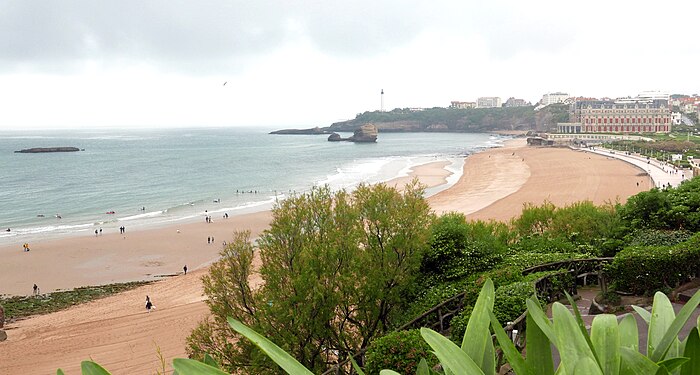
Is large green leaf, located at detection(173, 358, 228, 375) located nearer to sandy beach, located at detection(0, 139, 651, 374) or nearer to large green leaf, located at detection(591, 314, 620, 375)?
large green leaf, located at detection(591, 314, 620, 375)

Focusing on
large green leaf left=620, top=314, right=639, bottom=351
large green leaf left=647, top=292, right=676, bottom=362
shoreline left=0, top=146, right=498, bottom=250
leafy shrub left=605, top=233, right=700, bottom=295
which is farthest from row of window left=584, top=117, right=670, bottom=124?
large green leaf left=620, top=314, right=639, bottom=351

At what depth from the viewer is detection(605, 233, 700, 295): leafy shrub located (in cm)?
1136

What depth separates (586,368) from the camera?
174 cm

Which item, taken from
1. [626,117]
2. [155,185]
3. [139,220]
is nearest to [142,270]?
[139,220]

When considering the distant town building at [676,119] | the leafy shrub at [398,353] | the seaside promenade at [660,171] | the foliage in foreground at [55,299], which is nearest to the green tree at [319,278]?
the leafy shrub at [398,353]

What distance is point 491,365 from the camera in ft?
7.26

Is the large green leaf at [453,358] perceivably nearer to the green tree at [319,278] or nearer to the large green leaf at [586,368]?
the large green leaf at [586,368]

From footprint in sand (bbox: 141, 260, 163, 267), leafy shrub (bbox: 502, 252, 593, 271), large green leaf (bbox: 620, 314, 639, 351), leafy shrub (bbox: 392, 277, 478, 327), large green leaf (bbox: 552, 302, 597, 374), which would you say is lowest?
footprint in sand (bbox: 141, 260, 163, 267)

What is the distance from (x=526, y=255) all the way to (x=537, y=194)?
3573 cm

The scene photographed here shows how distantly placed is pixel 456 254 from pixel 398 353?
6.41 m

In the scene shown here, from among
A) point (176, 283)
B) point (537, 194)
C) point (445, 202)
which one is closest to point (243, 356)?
point (176, 283)

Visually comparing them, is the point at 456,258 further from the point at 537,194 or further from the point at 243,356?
the point at 537,194

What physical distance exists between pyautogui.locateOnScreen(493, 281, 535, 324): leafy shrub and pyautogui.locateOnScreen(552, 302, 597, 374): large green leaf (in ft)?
25.5

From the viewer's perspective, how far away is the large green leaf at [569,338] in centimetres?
199
